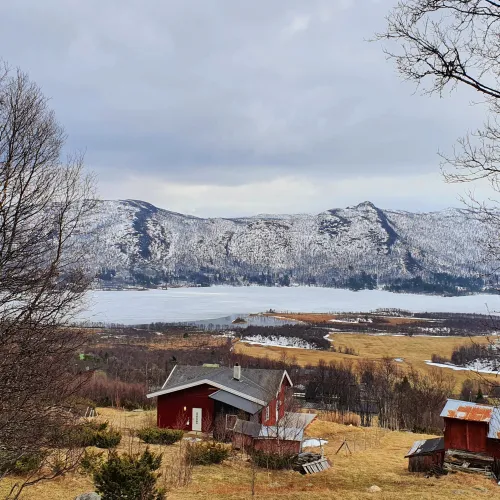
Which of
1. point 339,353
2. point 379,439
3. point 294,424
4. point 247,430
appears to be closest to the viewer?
point 247,430

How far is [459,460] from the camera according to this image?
72.1 ft

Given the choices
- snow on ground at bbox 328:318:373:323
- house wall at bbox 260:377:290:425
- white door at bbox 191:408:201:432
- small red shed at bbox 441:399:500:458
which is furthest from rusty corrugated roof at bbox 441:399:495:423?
snow on ground at bbox 328:318:373:323

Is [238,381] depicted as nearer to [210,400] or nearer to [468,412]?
[210,400]

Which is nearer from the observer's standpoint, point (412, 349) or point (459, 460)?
point (459, 460)

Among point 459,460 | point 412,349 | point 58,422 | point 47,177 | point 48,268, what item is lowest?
point 412,349

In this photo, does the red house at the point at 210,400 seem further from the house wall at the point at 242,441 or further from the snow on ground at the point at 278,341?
the snow on ground at the point at 278,341

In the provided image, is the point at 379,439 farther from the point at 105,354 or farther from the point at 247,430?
the point at 105,354

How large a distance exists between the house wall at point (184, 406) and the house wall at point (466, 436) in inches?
534

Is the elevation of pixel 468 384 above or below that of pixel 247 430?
below

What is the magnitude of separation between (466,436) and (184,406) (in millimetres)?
16069

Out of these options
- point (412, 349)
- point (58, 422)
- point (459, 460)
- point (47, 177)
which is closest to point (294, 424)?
point (459, 460)

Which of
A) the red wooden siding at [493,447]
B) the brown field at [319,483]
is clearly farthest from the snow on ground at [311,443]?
the red wooden siding at [493,447]

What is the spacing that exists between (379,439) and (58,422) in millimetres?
27558

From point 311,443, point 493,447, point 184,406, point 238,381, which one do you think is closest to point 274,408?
point 238,381
